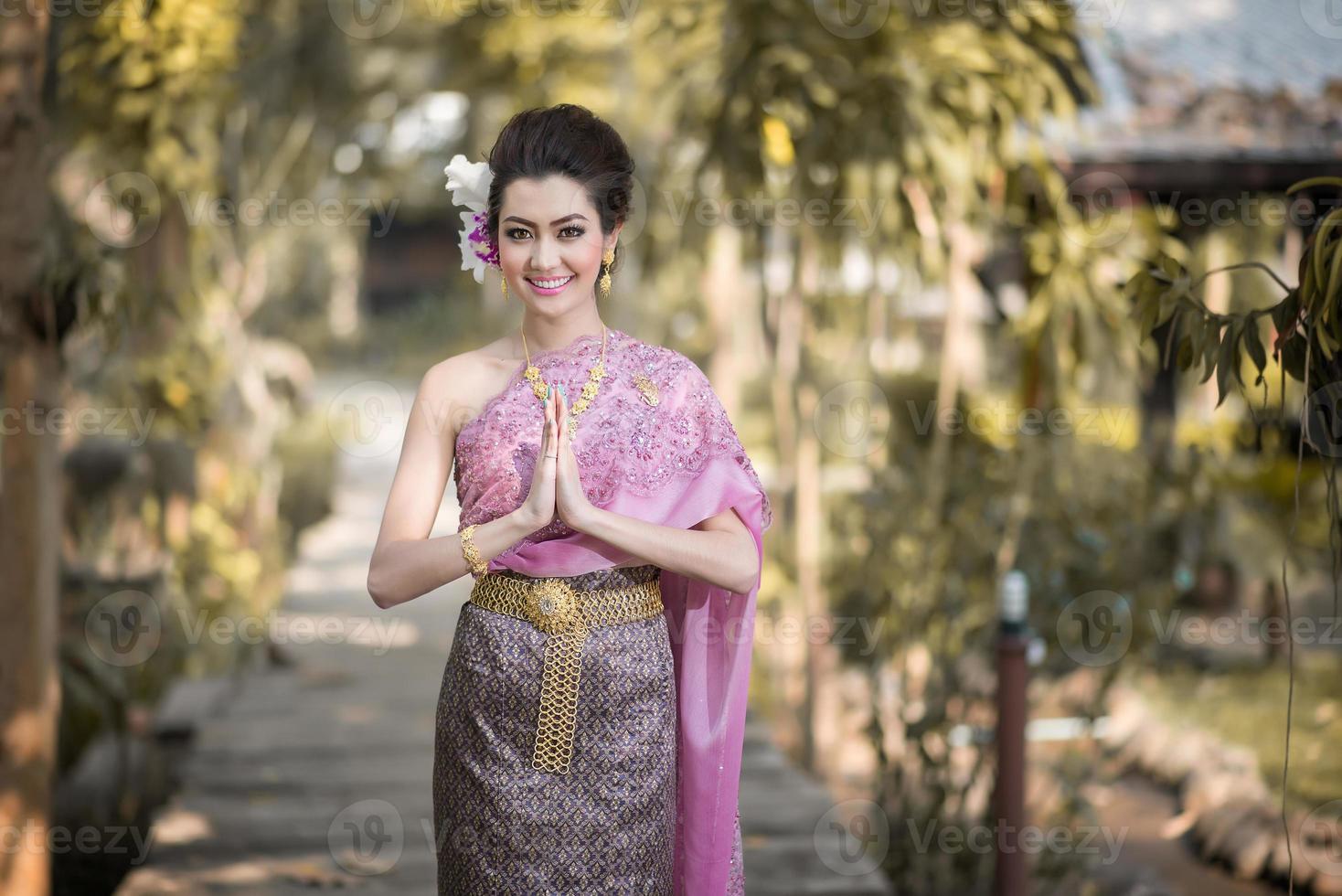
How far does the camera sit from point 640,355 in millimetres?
2191

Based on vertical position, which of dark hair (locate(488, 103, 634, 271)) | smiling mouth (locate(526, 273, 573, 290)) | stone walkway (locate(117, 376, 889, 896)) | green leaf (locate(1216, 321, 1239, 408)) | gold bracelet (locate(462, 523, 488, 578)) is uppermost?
dark hair (locate(488, 103, 634, 271))

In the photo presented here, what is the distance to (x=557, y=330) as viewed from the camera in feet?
7.09

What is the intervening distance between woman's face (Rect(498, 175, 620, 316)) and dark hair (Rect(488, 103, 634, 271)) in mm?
17

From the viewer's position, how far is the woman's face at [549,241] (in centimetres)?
205

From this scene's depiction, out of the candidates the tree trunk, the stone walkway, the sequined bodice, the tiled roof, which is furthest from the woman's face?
the tiled roof

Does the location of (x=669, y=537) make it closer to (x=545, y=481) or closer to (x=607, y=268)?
(x=545, y=481)

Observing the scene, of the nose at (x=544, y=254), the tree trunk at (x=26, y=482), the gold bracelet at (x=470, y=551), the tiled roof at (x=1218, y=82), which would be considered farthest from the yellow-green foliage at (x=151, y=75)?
the tiled roof at (x=1218, y=82)

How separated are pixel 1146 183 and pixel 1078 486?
2.13m

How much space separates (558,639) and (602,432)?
1.07 feet

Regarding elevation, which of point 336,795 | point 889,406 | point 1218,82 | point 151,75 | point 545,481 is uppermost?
point 1218,82

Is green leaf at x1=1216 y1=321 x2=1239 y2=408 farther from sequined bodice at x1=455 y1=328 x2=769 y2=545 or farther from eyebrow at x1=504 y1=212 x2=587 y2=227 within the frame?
eyebrow at x1=504 y1=212 x2=587 y2=227

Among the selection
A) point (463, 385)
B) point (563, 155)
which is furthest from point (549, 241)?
point (463, 385)

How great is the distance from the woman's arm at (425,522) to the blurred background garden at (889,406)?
1.21 metres

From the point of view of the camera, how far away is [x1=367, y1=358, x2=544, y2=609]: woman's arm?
199 centimetres
